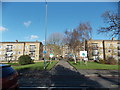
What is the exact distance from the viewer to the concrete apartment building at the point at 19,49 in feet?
168

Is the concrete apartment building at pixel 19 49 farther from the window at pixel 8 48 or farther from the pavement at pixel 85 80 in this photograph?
the pavement at pixel 85 80

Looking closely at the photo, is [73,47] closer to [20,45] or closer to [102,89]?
[102,89]

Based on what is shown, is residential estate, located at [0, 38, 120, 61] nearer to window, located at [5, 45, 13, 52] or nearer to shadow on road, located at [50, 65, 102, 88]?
window, located at [5, 45, 13, 52]

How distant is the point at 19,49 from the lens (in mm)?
52188

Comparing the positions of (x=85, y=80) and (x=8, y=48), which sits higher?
(x=8, y=48)

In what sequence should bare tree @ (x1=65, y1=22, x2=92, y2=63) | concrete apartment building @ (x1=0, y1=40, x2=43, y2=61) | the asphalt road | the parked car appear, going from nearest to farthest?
the parked car
the asphalt road
bare tree @ (x1=65, y1=22, x2=92, y2=63)
concrete apartment building @ (x1=0, y1=40, x2=43, y2=61)

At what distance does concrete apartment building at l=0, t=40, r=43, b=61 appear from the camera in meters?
51.2

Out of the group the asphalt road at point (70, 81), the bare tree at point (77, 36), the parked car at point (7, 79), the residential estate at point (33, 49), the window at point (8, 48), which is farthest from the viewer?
the window at point (8, 48)

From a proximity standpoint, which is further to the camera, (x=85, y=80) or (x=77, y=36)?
(x=77, y=36)

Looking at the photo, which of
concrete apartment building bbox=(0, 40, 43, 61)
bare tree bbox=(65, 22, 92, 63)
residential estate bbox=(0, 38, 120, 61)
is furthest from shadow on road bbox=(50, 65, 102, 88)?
concrete apartment building bbox=(0, 40, 43, 61)

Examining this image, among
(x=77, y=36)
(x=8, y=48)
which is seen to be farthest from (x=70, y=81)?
(x=8, y=48)

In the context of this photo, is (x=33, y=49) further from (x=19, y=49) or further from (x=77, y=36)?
(x=77, y=36)

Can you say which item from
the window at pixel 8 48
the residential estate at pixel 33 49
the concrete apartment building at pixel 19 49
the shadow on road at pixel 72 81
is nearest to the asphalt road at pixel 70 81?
the shadow on road at pixel 72 81

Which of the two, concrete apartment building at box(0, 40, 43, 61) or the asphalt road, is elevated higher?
concrete apartment building at box(0, 40, 43, 61)
